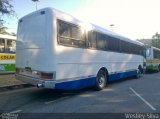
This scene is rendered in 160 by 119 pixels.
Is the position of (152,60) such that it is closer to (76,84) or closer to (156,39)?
(76,84)

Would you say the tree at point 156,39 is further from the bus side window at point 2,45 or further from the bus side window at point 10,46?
the bus side window at point 2,45

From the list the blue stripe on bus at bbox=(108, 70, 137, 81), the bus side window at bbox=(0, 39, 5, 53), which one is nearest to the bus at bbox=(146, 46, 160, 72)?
the blue stripe on bus at bbox=(108, 70, 137, 81)

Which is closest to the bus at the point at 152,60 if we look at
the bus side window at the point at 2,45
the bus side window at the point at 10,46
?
the bus side window at the point at 10,46

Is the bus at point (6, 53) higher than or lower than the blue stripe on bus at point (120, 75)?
higher

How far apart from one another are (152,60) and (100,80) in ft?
65.8

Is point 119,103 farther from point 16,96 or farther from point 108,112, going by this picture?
point 16,96

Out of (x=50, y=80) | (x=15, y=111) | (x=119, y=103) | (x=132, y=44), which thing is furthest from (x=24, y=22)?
(x=132, y=44)

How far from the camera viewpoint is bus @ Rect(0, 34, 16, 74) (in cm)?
1956

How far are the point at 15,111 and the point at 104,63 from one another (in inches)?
252

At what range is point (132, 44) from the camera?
736 inches

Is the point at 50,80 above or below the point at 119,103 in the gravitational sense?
above

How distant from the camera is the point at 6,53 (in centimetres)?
1978

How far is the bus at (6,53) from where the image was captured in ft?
64.2

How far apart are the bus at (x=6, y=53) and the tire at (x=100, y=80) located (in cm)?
972
